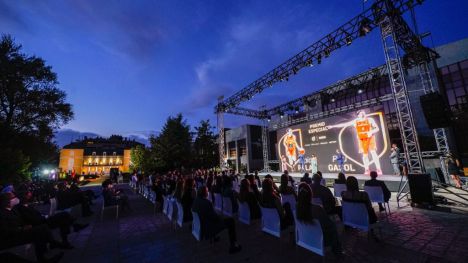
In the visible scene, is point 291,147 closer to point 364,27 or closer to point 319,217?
point 364,27

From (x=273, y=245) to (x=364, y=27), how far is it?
31.5 feet

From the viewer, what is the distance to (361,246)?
11.3 ft

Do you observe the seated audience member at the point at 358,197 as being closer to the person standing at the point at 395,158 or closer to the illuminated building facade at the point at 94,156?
the person standing at the point at 395,158

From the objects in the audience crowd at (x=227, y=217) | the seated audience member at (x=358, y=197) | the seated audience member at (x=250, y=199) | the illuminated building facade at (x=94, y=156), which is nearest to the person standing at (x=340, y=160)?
the audience crowd at (x=227, y=217)

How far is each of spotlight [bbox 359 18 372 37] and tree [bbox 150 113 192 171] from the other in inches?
770

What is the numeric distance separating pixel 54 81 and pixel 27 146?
6.50 meters

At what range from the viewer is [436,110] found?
655 cm

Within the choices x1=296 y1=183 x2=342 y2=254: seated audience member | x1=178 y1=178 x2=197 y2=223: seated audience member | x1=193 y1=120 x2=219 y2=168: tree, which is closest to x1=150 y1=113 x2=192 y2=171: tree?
x1=193 y1=120 x2=219 y2=168: tree

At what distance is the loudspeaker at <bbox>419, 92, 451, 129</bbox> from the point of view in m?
6.45

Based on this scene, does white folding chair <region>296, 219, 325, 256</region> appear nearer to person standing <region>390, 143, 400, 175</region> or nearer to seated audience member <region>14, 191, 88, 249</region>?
seated audience member <region>14, 191, 88, 249</region>

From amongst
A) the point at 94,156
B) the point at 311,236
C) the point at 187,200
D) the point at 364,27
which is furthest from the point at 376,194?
the point at 94,156

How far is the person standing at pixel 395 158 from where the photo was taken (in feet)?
34.6

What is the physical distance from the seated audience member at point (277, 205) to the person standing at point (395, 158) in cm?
1006

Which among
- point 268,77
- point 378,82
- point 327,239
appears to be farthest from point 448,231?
point 378,82
